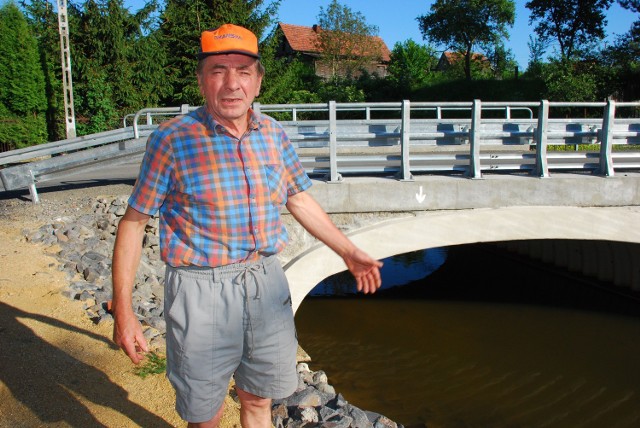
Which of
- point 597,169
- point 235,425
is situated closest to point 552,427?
point 597,169

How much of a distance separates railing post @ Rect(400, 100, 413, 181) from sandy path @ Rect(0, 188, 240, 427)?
145 inches

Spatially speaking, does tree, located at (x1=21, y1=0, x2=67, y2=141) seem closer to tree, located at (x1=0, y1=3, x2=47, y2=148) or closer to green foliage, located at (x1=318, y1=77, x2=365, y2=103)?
tree, located at (x1=0, y1=3, x2=47, y2=148)

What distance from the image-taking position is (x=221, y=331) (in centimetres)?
218

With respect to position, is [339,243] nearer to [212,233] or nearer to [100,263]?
[212,233]

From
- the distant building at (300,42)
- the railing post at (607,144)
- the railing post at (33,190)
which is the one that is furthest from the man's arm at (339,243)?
the distant building at (300,42)

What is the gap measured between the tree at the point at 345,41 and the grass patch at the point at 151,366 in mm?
29470

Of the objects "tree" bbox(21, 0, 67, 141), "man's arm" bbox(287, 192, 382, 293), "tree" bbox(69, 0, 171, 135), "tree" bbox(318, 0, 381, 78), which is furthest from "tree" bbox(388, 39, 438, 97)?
"man's arm" bbox(287, 192, 382, 293)

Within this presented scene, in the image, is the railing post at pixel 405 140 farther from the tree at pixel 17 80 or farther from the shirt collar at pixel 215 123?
the tree at pixel 17 80

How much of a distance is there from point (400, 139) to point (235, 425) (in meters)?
4.12

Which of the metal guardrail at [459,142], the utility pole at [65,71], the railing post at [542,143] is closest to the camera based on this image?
the metal guardrail at [459,142]

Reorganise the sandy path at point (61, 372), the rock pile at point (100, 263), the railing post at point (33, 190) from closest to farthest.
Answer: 1. the sandy path at point (61, 372)
2. the rock pile at point (100, 263)
3. the railing post at point (33, 190)

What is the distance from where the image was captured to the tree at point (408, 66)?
106ft

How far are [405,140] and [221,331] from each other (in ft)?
15.7

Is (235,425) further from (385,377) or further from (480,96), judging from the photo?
(480,96)
